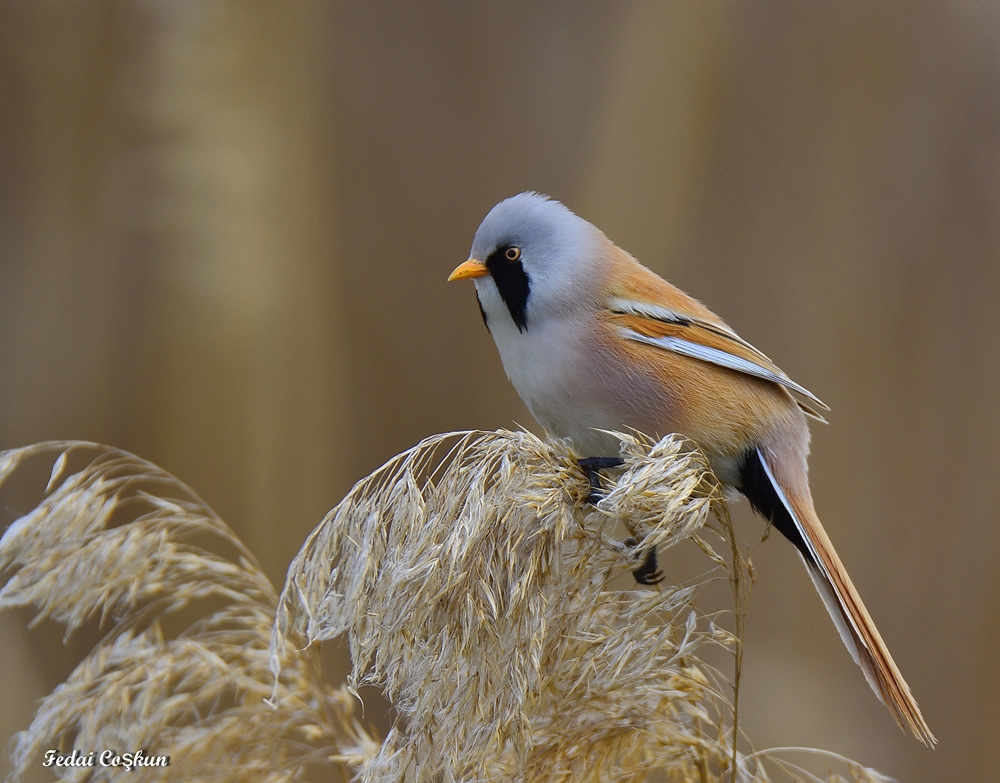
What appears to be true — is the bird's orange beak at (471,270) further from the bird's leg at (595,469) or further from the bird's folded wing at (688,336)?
the bird's leg at (595,469)

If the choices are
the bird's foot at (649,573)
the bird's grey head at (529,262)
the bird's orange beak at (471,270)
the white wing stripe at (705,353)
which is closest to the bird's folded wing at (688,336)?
the white wing stripe at (705,353)

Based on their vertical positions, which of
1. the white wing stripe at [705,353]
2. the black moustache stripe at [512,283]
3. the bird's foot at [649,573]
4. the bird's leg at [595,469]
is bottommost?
the bird's foot at [649,573]

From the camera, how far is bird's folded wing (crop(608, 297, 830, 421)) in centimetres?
182

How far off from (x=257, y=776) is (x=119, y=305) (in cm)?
203

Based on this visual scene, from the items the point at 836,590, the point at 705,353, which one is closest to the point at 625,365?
the point at 705,353

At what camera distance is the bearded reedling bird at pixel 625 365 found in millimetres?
1757

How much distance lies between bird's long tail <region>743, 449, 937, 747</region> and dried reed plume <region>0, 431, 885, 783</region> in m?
0.17

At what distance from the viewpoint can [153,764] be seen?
1549 millimetres

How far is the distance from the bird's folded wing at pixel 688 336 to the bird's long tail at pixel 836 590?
0.19 metres

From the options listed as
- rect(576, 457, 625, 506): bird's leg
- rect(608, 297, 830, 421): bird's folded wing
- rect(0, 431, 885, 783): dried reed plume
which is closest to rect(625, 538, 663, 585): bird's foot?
rect(576, 457, 625, 506): bird's leg

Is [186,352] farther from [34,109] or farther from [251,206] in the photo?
[34,109]

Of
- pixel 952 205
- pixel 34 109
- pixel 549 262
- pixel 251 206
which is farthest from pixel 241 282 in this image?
pixel 952 205

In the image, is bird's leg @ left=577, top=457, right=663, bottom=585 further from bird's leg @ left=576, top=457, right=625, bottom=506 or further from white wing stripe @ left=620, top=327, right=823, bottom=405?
white wing stripe @ left=620, top=327, right=823, bottom=405

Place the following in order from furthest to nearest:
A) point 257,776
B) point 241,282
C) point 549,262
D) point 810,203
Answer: point 810,203
point 241,282
point 549,262
point 257,776
